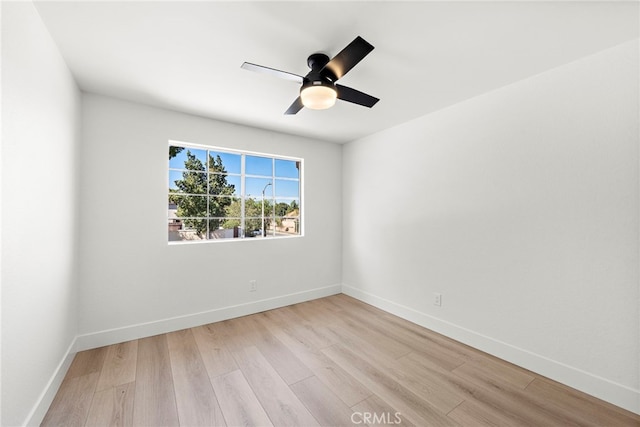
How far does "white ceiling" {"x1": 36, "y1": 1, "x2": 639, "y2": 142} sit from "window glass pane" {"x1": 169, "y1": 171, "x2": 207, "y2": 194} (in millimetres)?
845

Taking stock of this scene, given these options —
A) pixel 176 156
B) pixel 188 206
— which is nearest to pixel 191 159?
pixel 176 156

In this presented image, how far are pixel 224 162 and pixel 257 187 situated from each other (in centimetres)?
51

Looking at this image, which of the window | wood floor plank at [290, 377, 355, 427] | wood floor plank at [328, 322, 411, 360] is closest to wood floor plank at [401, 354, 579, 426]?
wood floor plank at [328, 322, 411, 360]

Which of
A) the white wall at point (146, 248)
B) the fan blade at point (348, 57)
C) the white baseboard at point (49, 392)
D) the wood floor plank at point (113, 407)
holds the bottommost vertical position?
the wood floor plank at point (113, 407)

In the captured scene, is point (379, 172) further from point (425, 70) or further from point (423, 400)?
point (423, 400)

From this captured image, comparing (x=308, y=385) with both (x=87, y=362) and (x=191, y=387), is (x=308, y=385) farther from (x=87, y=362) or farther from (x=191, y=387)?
(x=87, y=362)

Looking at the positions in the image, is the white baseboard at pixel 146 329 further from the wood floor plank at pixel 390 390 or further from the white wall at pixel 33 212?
the wood floor plank at pixel 390 390

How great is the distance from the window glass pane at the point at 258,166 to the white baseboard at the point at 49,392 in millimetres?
2376

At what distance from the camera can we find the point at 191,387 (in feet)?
6.15

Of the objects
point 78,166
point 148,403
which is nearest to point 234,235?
point 78,166

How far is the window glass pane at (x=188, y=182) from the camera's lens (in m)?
2.94

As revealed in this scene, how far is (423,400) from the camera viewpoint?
5.79ft

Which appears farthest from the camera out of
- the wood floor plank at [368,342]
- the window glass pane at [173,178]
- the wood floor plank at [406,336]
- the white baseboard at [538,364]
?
the window glass pane at [173,178]

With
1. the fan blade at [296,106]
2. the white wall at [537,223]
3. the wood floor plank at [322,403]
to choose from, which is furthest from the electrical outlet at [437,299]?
the fan blade at [296,106]
